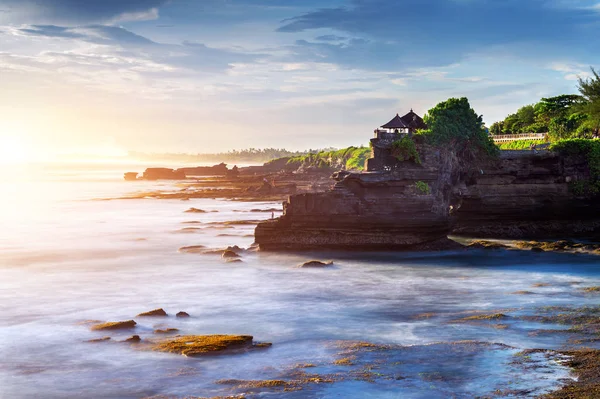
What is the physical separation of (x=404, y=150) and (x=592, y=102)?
41.9 meters

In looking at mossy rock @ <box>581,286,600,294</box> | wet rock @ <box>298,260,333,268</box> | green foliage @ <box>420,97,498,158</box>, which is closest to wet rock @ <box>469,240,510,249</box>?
green foliage @ <box>420,97,498,158</box>

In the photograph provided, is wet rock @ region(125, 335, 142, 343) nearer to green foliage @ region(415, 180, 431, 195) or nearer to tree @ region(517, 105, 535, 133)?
green foliage @ region(415, 180, 431, 195)

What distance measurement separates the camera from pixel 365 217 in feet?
140

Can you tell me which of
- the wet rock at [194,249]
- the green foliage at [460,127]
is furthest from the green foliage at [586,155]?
the wet rock at [194,249]

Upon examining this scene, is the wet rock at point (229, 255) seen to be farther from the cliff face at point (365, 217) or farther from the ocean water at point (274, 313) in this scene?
the cliff face at point (365, 217)

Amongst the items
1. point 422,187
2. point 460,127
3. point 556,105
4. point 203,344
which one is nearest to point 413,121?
point 460,127

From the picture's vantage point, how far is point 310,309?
29406 millimetres

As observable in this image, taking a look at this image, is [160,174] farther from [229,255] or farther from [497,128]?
[229,255]

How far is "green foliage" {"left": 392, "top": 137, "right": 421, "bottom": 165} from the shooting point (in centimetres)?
4672

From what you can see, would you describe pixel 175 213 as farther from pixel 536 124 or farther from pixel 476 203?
pixel 536 124

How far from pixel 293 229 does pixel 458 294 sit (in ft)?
49.2

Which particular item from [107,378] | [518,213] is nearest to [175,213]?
[518,213]

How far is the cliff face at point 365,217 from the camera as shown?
4278 centimetres

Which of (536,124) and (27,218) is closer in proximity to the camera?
(27,218)
